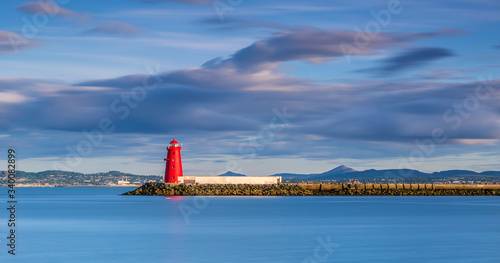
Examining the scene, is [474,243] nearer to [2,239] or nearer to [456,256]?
[456,256]

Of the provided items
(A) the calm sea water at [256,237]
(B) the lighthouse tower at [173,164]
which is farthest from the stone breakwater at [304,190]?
(A) the calm sea water at [256,237]

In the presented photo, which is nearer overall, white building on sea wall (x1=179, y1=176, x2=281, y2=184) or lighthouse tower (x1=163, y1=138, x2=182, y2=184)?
lighthouse tower (x1=163, y1=138, x2=182, y2=184)

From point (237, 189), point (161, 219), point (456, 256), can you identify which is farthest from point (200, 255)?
point (237, 189)

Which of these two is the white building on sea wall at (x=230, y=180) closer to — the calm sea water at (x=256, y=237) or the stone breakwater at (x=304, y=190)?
the stone breakwater at (x=304, y=190)

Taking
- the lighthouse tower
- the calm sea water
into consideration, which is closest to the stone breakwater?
the lighthouse tower

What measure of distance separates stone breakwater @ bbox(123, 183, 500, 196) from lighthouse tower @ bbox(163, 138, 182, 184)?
2.76 feet

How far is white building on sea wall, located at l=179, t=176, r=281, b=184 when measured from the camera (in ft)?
248

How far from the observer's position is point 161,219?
44625 millimetres

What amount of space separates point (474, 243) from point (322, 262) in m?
9.75

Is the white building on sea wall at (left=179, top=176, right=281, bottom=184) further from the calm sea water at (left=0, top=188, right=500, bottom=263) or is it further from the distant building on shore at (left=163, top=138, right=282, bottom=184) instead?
the calm sea water at (left=0, top=188, right=500, bottom=263)

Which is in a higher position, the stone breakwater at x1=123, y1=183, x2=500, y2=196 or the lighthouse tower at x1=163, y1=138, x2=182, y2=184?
the lighthouse tower at x1=163, y1=138, x2=182, y2=184

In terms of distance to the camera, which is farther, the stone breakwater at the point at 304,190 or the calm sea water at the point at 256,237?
the stone breakwater at the point at 304,190

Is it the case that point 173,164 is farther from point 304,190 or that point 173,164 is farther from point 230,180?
point 304,190

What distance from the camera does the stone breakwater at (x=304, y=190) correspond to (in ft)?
238
